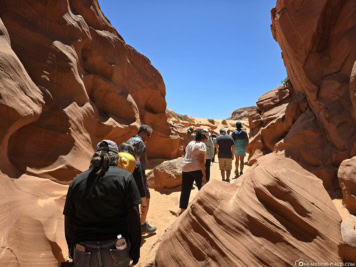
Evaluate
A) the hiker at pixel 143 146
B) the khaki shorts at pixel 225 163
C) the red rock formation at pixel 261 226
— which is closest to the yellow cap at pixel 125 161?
the hiker at pixel 143 146

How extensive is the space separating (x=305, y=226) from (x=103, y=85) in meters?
8.82

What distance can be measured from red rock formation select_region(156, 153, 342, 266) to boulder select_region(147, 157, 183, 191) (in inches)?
184

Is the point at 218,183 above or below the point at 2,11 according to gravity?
below

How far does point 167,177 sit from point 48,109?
3.90m

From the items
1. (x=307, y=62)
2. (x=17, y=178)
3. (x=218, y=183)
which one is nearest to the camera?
(x=218, y=183)

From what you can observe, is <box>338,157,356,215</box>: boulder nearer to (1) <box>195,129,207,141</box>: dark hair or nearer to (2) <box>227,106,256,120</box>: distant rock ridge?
(1) <box>195,129,207,141</box>: dark hair

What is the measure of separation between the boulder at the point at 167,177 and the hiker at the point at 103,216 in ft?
17.8

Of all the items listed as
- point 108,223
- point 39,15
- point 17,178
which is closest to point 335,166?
point 108,223

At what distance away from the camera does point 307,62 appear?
7125mm

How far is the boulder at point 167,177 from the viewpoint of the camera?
7391 millimetres

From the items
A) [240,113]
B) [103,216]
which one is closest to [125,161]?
[103,216]

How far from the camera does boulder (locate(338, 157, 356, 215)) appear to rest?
13.4 feet

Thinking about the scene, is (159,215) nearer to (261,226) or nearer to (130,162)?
(130,162)

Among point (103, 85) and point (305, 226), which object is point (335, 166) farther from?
point (103, 85)
